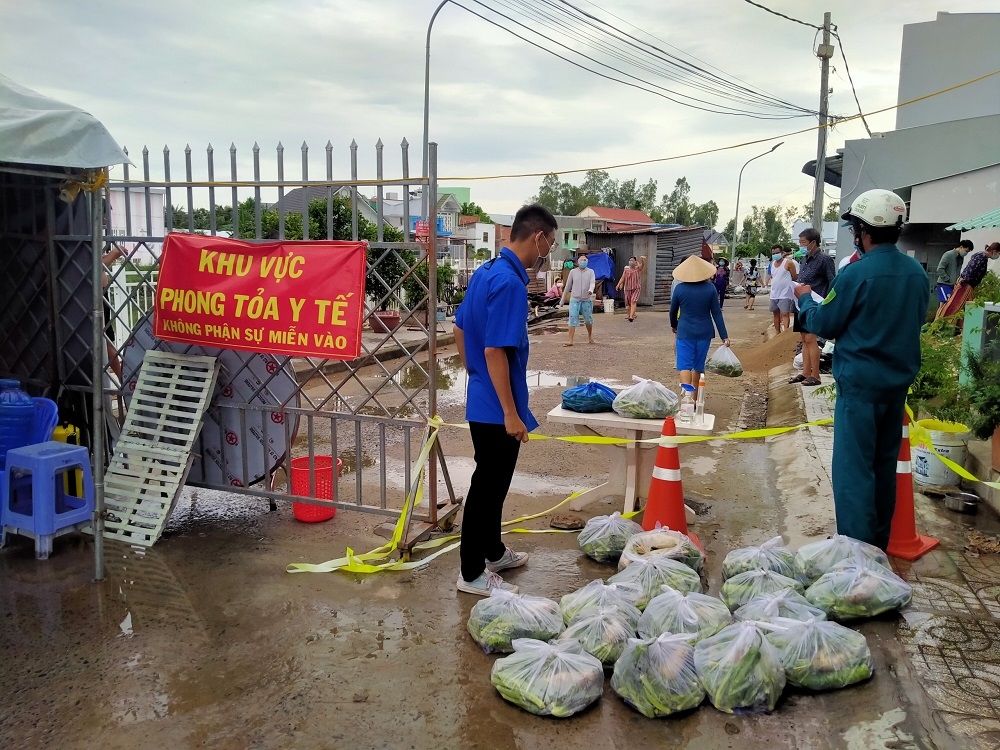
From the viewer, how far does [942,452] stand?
5.56 m

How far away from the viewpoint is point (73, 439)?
561 cm

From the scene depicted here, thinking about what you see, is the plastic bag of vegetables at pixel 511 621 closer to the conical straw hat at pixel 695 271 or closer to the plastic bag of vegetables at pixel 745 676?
the plastic bag of vegetables at pixel 745 676

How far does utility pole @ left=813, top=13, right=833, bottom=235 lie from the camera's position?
20125 mm

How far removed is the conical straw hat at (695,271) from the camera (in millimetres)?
7480

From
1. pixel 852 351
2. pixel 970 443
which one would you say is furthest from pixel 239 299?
pixel 970 443

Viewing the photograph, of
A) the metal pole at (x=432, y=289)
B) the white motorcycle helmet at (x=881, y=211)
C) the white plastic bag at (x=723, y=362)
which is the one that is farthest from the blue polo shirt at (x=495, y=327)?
the white plastic bag at (x=723, y=362)

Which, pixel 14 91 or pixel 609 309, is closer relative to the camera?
pixel 14 91

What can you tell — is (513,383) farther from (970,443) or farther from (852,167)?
(852,167)

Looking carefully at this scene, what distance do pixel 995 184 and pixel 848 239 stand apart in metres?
6.50

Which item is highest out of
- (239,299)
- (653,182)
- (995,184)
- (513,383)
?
(653,182)

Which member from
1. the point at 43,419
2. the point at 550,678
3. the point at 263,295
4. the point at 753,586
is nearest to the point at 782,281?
the point at 753,586

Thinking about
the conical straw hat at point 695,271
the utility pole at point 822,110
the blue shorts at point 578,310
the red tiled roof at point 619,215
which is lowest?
the blue shorts at point 578,310

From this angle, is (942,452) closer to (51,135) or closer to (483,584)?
(483,584)

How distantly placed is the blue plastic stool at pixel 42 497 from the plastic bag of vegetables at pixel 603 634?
10.9 feet
